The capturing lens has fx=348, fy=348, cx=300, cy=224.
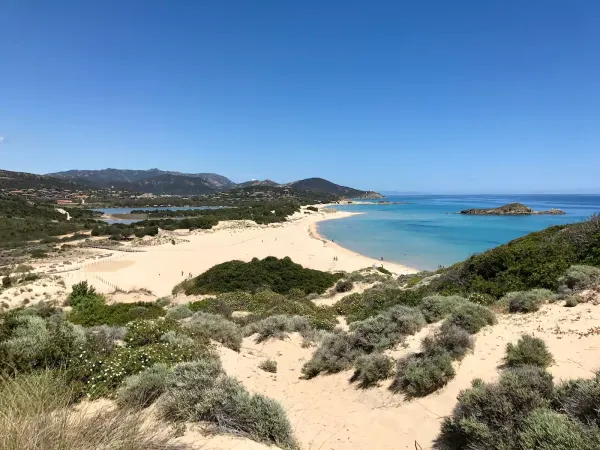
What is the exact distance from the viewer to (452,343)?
6.04 meters

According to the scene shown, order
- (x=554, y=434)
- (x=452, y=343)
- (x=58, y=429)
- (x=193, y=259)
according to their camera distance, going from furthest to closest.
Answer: (x=193, y=259)
(x=452, y=343)
(x=554, y=434)
(x=58, y=429)

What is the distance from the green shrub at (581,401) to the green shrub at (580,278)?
5.61m

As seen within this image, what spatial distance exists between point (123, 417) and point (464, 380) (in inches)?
185

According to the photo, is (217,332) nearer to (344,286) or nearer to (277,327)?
(277,327)

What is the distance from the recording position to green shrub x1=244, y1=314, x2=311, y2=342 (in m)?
8.79

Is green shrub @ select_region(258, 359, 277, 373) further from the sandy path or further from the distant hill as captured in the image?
the distant hill

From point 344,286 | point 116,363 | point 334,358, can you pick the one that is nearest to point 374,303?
point 334,358

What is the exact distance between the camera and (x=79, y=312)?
42.9ft

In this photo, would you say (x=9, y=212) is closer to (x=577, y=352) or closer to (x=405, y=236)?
(x=405, y=236)

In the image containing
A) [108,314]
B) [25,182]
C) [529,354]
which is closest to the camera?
[529,354]

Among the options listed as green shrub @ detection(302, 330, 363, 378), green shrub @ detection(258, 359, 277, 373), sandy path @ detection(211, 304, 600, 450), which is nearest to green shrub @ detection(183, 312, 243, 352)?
sandy path @ detection(211, 304, 600, 450)

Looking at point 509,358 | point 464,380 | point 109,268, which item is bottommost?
point 109,268

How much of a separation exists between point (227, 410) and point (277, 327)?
483cm

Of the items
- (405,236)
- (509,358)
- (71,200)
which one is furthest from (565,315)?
(71,200)
